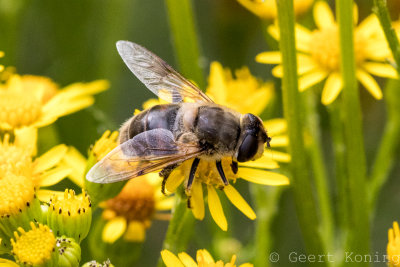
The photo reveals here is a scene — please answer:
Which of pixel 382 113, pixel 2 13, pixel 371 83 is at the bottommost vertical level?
pixel 382 113

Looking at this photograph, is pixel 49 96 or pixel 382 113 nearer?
pixel 49 96

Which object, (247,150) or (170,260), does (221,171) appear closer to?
(247,150)

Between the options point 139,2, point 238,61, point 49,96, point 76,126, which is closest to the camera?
point 49,96

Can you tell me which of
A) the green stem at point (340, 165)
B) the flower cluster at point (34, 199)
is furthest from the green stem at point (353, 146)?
the flower cluster at point (34, 199)

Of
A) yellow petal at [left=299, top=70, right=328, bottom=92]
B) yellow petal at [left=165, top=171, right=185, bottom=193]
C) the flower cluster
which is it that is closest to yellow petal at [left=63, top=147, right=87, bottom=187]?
the flower cluster

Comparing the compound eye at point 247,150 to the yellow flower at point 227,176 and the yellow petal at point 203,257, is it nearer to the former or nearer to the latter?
the yellow flower at point 227,176

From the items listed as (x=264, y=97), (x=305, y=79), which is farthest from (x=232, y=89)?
(x=305, y=79)

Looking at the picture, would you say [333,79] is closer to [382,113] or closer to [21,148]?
[21,148]
